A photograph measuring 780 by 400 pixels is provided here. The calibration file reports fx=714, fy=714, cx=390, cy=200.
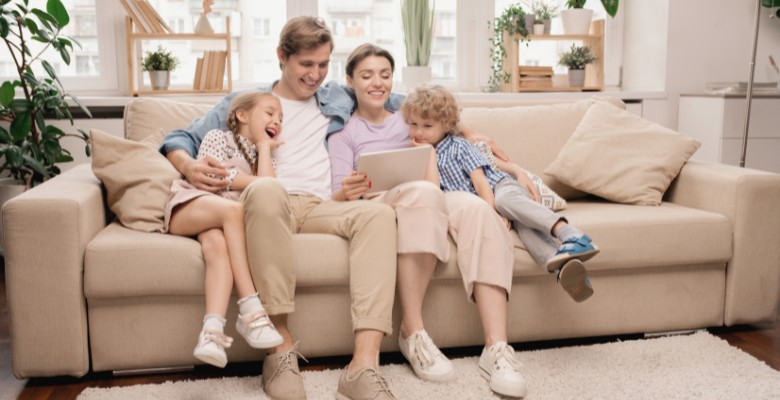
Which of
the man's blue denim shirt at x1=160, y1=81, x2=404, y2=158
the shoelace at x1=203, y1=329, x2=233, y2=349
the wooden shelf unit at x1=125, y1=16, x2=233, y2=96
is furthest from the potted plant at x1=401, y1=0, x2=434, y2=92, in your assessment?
the shoelace at x1=203, y1=329, x2=233, y2=349

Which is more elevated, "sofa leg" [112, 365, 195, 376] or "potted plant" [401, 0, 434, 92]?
"potted plant" [401, 0, 434, 92]

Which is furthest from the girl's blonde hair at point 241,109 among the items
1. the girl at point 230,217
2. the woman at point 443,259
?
the woman at point 443,259

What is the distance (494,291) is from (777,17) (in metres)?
2.93

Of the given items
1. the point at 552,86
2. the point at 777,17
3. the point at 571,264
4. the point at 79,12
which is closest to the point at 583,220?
the point at 571,264

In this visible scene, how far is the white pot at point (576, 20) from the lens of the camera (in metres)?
3.84

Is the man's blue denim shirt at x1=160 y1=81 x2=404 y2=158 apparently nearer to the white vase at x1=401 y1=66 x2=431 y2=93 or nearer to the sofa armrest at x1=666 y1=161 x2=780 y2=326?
the sofa armrest at x1=666 y1=161 x2=780 y2=326

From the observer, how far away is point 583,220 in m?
2.23

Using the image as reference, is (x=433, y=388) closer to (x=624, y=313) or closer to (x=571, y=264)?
(x=571, y=264)

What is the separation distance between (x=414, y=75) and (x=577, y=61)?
88cm

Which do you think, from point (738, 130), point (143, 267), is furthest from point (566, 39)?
point (143, 267)

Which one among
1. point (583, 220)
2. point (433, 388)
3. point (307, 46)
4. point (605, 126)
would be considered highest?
point (307, 46)

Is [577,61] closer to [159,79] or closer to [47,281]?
[159,79]

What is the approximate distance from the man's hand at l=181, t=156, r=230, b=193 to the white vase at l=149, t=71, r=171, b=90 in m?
1.67

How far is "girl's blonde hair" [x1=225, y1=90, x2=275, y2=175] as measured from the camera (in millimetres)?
2215
